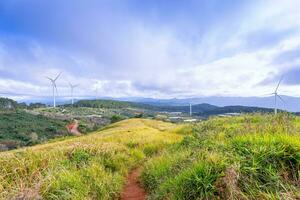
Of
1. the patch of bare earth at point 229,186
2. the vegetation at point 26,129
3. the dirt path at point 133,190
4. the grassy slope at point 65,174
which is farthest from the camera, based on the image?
the vegetation at point 26,129

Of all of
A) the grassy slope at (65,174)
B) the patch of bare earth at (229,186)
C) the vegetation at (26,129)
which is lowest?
the vegetation at (26,129)

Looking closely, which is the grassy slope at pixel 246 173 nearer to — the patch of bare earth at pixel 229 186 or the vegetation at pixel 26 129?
the patch of bare earth at pixel 229 186

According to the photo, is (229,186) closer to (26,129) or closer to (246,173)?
(246,173)

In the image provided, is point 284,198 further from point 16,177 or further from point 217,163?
point 16,177

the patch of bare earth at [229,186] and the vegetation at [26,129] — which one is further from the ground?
the patch of bare earth at [229,186]

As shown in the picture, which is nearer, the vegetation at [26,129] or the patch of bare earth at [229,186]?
the patch of bare earth at [229,186]

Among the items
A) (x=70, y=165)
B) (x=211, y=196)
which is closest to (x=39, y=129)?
(x=70, y=165)

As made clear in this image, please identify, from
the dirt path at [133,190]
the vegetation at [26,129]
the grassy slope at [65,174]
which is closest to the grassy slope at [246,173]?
the grassy slope at [65,174]
